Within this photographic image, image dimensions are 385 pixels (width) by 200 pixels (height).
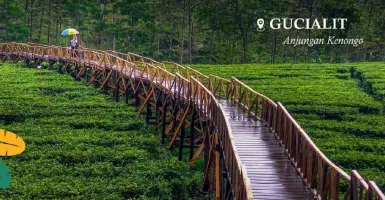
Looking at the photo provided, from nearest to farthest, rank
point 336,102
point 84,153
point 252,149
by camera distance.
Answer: point 252,149
point 84,153
point 336,102

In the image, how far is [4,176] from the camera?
16.4 meters

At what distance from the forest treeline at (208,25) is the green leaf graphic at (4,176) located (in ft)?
93.6

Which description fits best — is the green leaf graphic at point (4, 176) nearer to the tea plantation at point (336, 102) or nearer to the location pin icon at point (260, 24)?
the tea plantation at point (336, 102)

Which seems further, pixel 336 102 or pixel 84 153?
pixel 336 102

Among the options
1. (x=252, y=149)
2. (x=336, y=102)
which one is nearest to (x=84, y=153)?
(x=252, y=149)

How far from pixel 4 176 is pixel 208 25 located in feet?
118

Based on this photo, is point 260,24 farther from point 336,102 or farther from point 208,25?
point 336,102

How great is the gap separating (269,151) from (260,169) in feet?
4.58

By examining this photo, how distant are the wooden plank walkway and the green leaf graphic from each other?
22.8 ft

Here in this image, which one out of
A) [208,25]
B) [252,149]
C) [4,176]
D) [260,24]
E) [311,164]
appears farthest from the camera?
[208,25]

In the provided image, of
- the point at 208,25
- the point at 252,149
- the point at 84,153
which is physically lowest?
the point at 84,153

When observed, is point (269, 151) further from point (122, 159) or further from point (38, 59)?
point (38, 59)

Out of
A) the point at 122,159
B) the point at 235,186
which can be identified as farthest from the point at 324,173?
the point at 122,159

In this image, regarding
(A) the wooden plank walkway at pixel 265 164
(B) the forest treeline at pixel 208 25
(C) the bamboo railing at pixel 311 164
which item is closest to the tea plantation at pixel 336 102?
(C) the bamboo railing at pixel 311 164
